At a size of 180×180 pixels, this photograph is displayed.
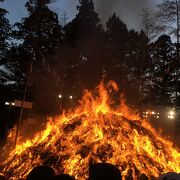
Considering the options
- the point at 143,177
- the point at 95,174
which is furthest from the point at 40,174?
the point at 143,177

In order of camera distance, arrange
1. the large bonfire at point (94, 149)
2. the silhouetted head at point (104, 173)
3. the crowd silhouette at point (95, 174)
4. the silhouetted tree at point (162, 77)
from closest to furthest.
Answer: the crowd silhouette at point (95, 174) → the silhouetted head at point (104, 173) → the large bonfire at point (94, 149) → the silhouetted tree at point (162, 77)

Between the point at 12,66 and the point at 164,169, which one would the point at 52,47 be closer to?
the point at 12,66

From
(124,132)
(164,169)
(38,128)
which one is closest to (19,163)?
(124,132)

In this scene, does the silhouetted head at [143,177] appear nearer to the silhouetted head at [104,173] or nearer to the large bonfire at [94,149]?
the large bonfire at [94,149]

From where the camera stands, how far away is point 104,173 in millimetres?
7809

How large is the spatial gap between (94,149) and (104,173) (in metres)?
4.66

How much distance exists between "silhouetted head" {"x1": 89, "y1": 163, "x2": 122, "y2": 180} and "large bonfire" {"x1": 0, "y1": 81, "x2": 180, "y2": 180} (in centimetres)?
344

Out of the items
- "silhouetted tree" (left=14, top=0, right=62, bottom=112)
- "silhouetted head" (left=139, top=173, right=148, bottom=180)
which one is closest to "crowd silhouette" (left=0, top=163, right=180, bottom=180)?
"silhouetted head" (left=139, top=173, right=148, bottom=180)

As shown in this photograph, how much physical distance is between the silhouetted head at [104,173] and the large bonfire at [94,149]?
344 cm

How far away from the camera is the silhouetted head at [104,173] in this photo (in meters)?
7.79

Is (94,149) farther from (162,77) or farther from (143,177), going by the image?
(162,77)

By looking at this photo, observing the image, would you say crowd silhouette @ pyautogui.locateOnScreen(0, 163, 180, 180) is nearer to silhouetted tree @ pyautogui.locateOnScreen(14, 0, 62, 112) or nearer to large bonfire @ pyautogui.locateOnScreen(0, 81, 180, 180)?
large bonfire @ pyautogui.locateOnScreen(0, 81, 180, 180)

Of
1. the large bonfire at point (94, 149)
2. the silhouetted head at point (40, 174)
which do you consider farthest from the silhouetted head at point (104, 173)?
the large bonfire at point (94, 149)

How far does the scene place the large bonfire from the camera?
12.0 meters
